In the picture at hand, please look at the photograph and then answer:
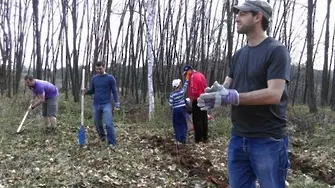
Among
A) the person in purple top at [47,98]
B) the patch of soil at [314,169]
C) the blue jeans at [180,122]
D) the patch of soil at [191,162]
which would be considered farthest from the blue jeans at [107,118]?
the patch of soil at [314,169]

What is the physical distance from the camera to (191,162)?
717cm

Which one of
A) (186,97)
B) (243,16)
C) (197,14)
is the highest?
(197,14)

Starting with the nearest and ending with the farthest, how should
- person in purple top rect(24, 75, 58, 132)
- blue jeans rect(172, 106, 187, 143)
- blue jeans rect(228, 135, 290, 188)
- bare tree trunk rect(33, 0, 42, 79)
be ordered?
blue jeans rect(228, 135, 290, 188), blue jeans rect(172, 106, 187, 143), person in purple top rect(24, 75, 58, 132), bare tree trunk rect(33, 0, 42, 79)

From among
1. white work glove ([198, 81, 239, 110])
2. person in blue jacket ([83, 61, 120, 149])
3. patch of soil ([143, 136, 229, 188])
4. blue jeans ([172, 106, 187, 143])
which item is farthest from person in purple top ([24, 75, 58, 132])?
white work glove ([198, 81, 239, 110])

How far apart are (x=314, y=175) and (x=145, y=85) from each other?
12.9m

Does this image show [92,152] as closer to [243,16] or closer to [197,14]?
[243,16]

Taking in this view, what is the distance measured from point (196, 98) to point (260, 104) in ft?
20.3

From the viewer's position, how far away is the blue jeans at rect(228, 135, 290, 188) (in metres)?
2.57

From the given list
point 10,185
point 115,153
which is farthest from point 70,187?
point 115,153

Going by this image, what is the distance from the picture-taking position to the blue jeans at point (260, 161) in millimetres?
2572

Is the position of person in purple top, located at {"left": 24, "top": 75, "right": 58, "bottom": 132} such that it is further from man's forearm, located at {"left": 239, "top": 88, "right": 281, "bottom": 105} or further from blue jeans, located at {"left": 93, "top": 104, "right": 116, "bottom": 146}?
man's forearm, located at {"left": 239, "top": 88, "right": 281, "bottom": 105}

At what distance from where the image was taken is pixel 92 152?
24.6 ft

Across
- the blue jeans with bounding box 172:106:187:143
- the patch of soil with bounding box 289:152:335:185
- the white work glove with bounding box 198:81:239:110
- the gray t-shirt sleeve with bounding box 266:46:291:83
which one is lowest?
the patch of soil with bounding box 289:152:335:185

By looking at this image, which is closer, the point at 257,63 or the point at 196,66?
the point at 257,63
